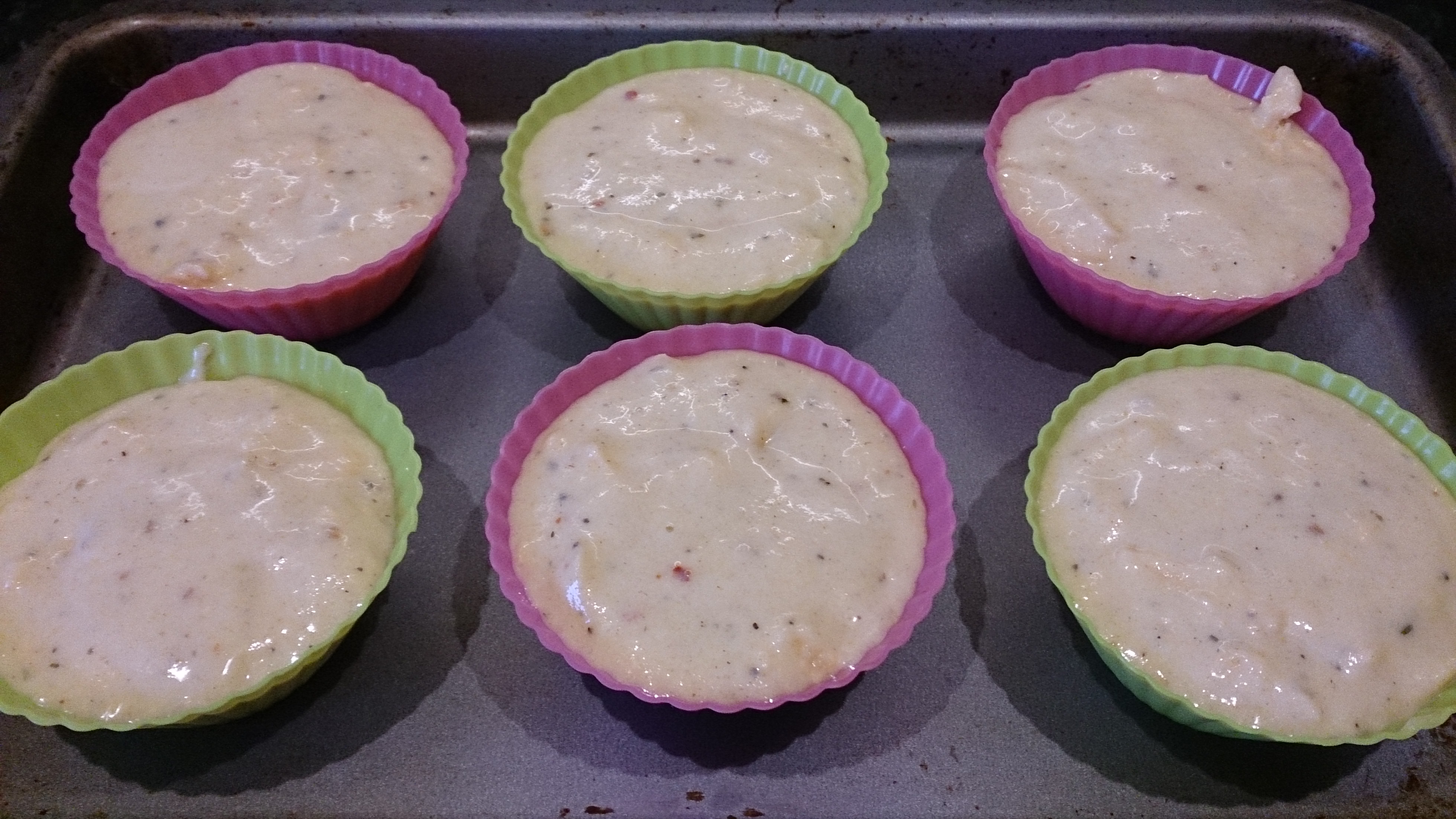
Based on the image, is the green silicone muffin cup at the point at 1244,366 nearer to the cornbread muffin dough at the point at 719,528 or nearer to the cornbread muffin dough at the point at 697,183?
the cornbread muffin dough at the point at 719,528

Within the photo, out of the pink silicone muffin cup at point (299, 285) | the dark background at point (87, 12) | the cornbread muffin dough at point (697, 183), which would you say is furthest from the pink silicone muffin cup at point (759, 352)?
the dark background at point (87, 12)

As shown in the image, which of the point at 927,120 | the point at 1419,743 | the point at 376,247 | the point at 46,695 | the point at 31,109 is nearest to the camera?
the point at 46,695

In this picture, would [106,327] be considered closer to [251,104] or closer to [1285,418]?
[251,104]

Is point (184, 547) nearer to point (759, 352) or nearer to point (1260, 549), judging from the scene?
point (759, 352)

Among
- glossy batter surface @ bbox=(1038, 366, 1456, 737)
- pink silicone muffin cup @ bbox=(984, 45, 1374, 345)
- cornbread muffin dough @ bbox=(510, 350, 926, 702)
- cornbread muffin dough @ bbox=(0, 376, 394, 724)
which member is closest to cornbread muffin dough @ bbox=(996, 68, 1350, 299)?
pink silicone muffin cup @ bbox=(984, 45, 1374, 345)

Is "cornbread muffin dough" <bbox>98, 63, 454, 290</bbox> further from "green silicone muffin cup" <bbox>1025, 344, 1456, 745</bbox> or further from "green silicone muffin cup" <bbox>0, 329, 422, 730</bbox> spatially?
"green silicone muffin cup" <bbox>1025, 344, 1456, 745</bbox>

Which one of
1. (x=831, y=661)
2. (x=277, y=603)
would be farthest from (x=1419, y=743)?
(x=277, y=603)

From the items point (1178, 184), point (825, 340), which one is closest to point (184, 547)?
point (825, 340)
